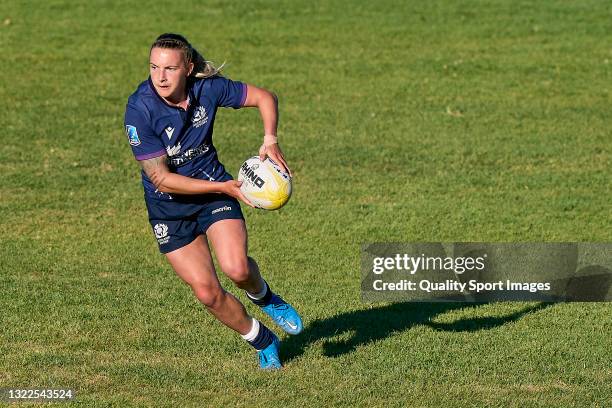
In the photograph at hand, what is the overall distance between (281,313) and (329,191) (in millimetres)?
5668

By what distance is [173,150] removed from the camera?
30.2ft

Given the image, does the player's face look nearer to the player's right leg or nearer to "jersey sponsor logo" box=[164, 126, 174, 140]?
"jersey sponsor logo" box=[164, 126, 174, 140]

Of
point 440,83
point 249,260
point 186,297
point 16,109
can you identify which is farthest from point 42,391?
point 440,83

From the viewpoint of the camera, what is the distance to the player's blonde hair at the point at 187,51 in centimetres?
890

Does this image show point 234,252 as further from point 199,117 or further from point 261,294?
point 199,117

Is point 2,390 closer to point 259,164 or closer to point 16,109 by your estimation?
point 259,164

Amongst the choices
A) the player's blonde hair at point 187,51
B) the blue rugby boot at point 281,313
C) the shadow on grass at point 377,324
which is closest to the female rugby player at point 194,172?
the player's blonde hair at point 187,51

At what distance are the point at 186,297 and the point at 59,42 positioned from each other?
1240 cm

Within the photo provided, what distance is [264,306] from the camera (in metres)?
9.98

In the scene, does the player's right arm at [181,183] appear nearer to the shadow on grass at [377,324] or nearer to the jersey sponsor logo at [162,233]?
the jersey sponsor logo at [162,233]

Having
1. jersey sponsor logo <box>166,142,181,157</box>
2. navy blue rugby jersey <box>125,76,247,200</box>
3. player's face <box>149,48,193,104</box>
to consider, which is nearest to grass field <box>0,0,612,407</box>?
navy blue rugby jersey <box>125,76,247,200</box>

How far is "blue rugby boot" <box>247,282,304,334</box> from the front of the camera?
990 cm

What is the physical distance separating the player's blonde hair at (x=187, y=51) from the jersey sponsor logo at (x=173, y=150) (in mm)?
555

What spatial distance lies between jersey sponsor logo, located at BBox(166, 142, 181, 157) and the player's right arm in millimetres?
161
